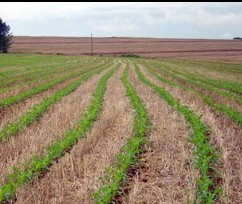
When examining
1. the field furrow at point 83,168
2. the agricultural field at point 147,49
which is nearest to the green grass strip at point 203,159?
the field furrow at point 83,168

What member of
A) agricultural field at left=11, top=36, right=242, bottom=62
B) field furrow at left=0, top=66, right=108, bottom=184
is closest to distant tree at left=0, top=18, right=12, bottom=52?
agricultural field at left=11, top=36, right=242, bottom=62

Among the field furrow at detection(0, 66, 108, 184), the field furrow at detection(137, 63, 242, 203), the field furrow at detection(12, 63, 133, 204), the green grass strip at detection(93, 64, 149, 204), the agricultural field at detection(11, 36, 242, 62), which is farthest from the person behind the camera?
the agricultural field at detection(11, 36, 242, 62)

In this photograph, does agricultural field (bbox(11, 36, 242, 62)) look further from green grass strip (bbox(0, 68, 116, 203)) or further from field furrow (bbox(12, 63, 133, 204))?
green grass strip (bbox(0, 68, 116, 203))

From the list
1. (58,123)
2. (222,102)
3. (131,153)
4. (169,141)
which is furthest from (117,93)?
(131,153)

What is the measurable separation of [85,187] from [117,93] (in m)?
9.95

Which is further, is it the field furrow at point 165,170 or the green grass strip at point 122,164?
the field furrow at point 165,170

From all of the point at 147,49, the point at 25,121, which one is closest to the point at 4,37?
the point at 147,49

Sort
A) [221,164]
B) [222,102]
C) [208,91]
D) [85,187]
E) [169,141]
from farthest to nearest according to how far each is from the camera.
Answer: [208,91] < [222,102] < [169,141] < [221,164] < [85,187]

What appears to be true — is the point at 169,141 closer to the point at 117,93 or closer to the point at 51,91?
the point at 117,93

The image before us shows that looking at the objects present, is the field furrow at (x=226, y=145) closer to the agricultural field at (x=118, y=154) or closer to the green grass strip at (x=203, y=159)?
the agricultural field at (x=118, y=154)

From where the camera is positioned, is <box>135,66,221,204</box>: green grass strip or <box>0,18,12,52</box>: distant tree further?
<box>0,18,12,52</box>: distant tree

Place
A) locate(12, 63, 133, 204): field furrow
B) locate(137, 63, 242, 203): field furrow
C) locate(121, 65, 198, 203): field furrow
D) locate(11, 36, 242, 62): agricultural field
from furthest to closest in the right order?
locate(11, 36, 242, 62): agricultural field, locate(137, 63, 242, 203): field furrow, locate(121, 65, 198, 203): field furrow, locate(12, 63, 133, 204): field furrow

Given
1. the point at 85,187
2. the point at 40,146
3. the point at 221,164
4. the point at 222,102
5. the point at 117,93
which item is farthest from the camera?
the point at 117,93

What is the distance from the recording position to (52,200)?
5242 mm
